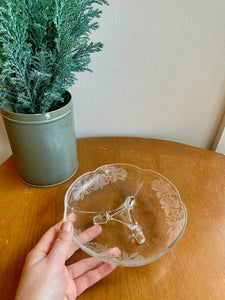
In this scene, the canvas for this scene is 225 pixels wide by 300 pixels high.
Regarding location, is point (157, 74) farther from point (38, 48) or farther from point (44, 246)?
point (44, 246)

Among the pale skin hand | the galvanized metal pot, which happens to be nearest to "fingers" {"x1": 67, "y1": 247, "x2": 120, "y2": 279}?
the pale skin hand

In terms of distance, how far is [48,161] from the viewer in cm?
50

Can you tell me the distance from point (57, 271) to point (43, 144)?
10.0 inches

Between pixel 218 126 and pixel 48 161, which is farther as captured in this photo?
pixel 218 126

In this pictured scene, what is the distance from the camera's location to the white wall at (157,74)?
561 millimetres

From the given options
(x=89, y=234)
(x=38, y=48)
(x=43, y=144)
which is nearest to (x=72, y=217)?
(x=89, y=234)

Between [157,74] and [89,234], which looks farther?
[157,74]

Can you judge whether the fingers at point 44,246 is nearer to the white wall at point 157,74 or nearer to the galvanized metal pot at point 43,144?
the galvanized metal pot at point 43,144

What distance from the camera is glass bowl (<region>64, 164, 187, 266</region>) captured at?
44 centimetres

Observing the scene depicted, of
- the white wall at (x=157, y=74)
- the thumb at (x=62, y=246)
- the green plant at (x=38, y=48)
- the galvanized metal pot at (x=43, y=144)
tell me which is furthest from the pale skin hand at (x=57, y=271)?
the white wall at (x=157, y=74)

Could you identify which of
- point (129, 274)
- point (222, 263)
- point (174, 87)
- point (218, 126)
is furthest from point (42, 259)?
point (218, 126)

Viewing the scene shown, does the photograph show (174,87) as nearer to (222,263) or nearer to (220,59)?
(220,59)

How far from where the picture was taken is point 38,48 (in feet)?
1.34

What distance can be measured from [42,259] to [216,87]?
2.24 feet
